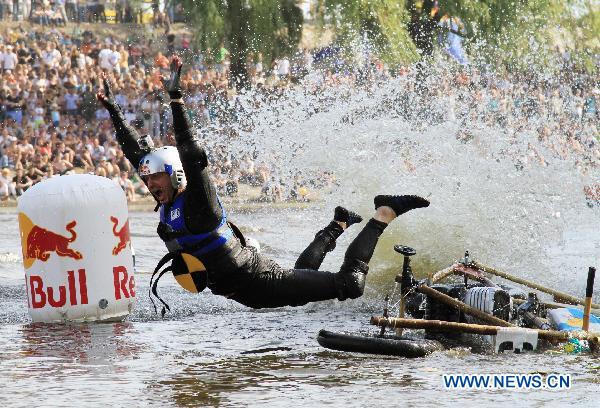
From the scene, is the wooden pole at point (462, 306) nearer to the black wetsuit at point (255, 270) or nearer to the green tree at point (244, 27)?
the black wetsuit at point (255, 270)

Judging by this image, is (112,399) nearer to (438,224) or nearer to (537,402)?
(537,402)

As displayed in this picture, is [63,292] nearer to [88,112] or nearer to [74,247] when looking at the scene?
[74,247]

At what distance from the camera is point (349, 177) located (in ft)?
50.8

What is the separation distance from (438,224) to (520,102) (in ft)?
47.4

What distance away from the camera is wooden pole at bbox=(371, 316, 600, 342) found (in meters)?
8.62

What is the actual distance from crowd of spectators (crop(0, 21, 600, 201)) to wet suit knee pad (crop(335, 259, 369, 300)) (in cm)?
1671

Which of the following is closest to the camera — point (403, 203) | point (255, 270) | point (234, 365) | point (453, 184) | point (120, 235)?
point (234, 365)

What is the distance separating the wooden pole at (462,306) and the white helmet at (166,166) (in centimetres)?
205

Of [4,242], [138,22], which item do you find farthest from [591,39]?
[4,242]

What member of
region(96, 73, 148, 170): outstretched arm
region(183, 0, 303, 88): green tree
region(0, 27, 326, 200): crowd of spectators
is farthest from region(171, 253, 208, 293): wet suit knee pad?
region(183, 0, 303, 88): green tree

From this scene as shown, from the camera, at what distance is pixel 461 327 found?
29.0 ft

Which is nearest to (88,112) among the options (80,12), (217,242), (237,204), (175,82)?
(237,204)

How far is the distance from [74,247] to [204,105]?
17.2 m

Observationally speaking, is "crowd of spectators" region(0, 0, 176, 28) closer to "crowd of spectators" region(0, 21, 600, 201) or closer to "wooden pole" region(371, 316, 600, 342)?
"crowd of spectators" region(0, 21, 600, 201)
